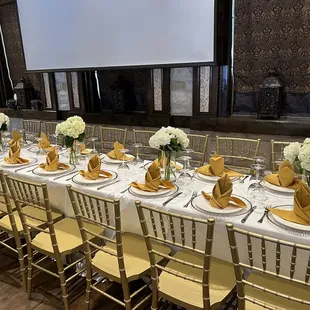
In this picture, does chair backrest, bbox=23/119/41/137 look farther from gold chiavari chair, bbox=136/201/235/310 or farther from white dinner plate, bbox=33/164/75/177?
gold chiavari chair, bbox=136/201/235/310

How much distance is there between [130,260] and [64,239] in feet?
1.75

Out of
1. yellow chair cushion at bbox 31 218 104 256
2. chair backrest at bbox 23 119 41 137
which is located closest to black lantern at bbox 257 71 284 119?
yellow chair cushion at bbox 31 218 104 256

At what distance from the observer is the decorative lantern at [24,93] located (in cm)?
519

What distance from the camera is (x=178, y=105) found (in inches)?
155

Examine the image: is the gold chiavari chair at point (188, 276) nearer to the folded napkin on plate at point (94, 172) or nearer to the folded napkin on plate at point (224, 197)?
the folded napkin on plate at point (224, 197)

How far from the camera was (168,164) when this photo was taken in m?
2.07

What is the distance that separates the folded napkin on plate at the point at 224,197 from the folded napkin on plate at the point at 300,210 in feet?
0.73

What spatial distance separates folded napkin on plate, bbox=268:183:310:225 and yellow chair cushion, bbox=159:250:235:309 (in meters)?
0.42

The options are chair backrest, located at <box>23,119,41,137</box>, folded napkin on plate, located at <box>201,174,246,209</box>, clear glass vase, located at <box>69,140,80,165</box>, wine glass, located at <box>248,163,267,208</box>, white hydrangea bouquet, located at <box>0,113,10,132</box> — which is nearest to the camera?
folded napkin on plate, located at <box>201,174,246,209</box>

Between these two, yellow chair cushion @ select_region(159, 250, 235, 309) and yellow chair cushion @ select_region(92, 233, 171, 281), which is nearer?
yellow chair cushion @ select_region(159, 250, 235, 309)

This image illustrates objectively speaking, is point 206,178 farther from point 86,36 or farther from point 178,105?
point 86,36

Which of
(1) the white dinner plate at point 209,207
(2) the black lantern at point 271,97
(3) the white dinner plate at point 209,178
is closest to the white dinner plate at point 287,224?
(1) the white dinner plate at point 209,207

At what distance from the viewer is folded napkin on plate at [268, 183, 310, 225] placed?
1469mm

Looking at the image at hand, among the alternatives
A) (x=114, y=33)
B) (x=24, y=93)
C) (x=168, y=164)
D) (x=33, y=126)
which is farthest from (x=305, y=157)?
(x=24, y=93)
